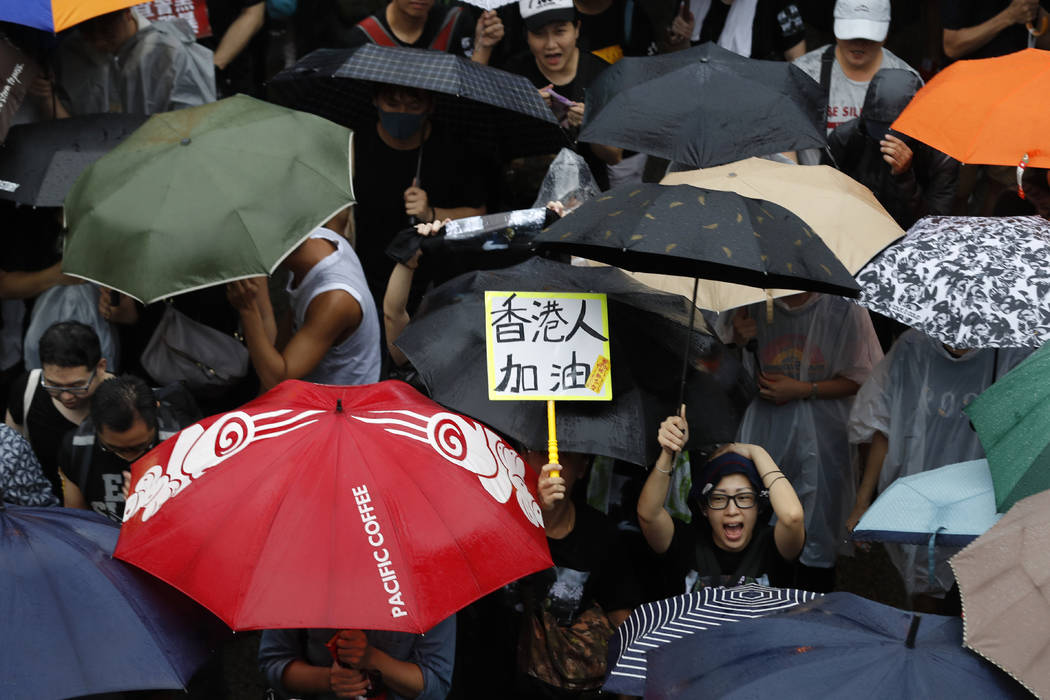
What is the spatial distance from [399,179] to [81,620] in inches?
124

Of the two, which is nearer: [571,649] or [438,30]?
[571,649]

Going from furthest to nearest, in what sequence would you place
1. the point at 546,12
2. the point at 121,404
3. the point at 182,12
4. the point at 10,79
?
the point at 182,12 < the point at 546,12 < the point at 10,79 < the point at 121,404

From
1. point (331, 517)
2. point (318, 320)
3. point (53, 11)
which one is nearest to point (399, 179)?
point (318, 320)

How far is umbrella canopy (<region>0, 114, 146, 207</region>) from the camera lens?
17.9ft

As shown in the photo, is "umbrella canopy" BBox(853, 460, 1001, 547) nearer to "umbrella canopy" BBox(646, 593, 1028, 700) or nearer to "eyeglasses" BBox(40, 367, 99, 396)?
"umbrella canopy" BBox(646, 593, 1028, 700)

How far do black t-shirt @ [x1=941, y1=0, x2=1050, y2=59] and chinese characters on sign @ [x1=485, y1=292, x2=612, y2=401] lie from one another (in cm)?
401

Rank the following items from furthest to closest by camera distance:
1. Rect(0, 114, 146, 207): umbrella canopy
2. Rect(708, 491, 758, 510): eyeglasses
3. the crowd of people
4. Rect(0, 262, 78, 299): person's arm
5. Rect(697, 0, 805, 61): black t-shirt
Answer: Rect(697, 0, 805, 61): black t-shirt < Rect(0, 262, 78, 299): person's arm < Rect(0, 114, 146, 207): umbrella canopy < Rect(708, 491, 758, 510): eyeglasses < the crowd of people

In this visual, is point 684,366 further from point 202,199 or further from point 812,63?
point 812,63

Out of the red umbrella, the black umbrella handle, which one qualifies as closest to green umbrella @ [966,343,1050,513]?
the black umbrella handle

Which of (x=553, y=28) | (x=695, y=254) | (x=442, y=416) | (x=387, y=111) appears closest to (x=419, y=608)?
(x=442, y=416)

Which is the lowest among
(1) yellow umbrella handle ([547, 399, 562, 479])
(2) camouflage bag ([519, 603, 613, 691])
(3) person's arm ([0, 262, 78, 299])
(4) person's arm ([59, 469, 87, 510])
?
(2) camouflage bag ([519, 603, 613, 691])

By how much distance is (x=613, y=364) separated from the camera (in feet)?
14.2

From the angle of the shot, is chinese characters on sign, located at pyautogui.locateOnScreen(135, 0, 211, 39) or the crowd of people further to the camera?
chinese characters on sign, located at pyautogui.locateOnScreen(135, 0, 211, 39)

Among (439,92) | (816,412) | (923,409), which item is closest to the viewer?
(923,409)
